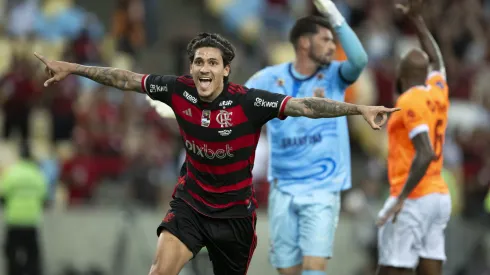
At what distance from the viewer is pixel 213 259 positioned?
31.7 ft

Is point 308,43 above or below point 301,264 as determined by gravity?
above

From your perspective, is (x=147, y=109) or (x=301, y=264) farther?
(x=147, y=109)

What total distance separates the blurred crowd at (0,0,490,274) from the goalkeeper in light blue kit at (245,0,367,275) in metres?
6.52

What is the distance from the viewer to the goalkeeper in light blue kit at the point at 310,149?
1081cm

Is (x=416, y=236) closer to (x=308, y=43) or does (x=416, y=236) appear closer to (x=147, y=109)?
(x=308, y=43)

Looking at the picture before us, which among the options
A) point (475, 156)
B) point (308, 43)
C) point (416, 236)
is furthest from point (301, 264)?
point (475, 156)

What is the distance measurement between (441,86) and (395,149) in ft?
2.57

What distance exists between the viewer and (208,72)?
9.17m

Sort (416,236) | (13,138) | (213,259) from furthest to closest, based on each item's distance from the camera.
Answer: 1. (13,138)
2. (416,236)
3. (213,259)

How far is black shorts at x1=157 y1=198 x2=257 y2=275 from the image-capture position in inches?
366

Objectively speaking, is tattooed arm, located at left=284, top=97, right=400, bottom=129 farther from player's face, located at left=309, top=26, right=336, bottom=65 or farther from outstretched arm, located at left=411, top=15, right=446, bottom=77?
outstretched arm, located at left=411, top=15, right=446, bottom=77

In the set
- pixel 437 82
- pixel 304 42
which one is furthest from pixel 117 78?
pixel 437 82

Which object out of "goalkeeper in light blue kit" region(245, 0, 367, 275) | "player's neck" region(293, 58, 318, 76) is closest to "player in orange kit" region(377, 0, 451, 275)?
"goalkeeper in light blue kit" region(245, 0, 367, 275)

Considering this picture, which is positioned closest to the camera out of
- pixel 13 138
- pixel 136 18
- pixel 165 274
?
pixel 165 274
